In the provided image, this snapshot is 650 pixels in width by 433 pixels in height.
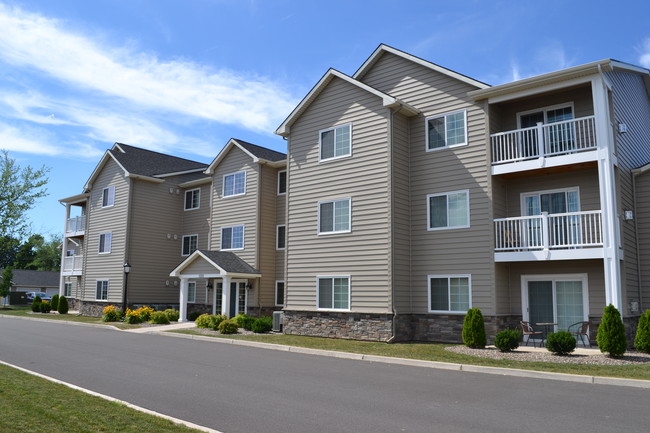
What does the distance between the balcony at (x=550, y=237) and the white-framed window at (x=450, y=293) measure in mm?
1577

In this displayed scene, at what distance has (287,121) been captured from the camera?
22.6 m

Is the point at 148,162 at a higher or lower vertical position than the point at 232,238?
higher

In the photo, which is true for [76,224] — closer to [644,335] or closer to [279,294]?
[279,294]

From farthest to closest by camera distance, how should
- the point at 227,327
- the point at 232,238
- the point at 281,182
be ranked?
the point at 232,238 → the point at 281,182 → the point at 227,327

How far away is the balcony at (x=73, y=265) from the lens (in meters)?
36.7

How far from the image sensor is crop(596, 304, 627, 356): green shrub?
1367 cm

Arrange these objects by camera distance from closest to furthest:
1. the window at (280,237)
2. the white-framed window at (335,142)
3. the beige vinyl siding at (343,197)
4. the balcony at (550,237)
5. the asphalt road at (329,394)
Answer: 1. the asphalt road at (329,394)
2. the balcony at (550,237)
3. the beige vinyl siding at (343,197)
4. the white-framed window at (335,142)
5. the window at (280,237)

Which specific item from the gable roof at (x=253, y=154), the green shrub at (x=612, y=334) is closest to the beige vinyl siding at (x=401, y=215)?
the green shrub at (x=612, y=334)

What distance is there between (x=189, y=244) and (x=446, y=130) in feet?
64.1

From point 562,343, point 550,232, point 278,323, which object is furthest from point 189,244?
point 562,343

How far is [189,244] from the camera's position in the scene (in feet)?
109

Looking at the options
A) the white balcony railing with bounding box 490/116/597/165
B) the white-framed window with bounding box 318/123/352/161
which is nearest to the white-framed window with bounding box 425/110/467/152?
the white balcony railing with bounding box 490/116/597/165

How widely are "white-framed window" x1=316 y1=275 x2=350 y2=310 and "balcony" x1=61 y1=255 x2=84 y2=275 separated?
22224 mm

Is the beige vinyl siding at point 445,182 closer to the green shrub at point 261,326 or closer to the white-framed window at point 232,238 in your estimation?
the green shrub at point 261,326
